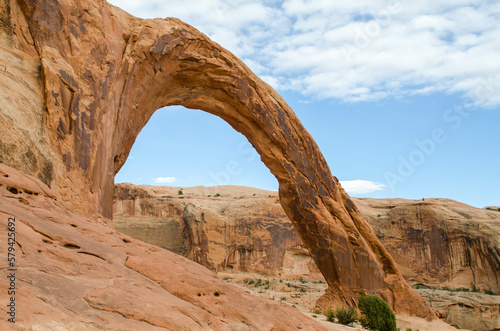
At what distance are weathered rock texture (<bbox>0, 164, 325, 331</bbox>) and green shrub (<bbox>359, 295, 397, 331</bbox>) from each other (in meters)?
6.93

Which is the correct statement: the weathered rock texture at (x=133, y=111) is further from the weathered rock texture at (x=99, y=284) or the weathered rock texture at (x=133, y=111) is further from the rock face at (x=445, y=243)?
the rock face at (x=445, y=243)

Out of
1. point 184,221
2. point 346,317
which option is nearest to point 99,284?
point 346,317

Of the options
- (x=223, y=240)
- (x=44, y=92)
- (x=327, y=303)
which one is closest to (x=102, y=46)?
(x=44, y=92)

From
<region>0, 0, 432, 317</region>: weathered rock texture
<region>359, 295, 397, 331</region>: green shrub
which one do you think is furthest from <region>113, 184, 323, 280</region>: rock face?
<region>359, 295, 397, 331</region>: green shrub

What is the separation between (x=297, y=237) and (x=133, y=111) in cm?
1833

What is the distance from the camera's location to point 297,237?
2781 cm

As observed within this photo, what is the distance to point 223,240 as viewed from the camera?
27.4m

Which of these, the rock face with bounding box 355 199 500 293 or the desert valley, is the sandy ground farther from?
the rock face with bounding box 355 199 500 293

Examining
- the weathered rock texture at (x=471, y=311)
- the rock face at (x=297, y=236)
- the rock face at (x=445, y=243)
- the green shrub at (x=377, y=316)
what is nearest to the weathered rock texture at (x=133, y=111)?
the green shrub at (x=377, y=316)

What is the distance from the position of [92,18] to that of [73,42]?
1087 millimetres

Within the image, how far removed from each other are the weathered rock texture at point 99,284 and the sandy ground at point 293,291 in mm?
11128

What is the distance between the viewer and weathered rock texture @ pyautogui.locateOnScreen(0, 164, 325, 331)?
11.0ft

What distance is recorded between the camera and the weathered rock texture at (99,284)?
11.0ft

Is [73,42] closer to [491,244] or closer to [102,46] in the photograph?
[102,46]
